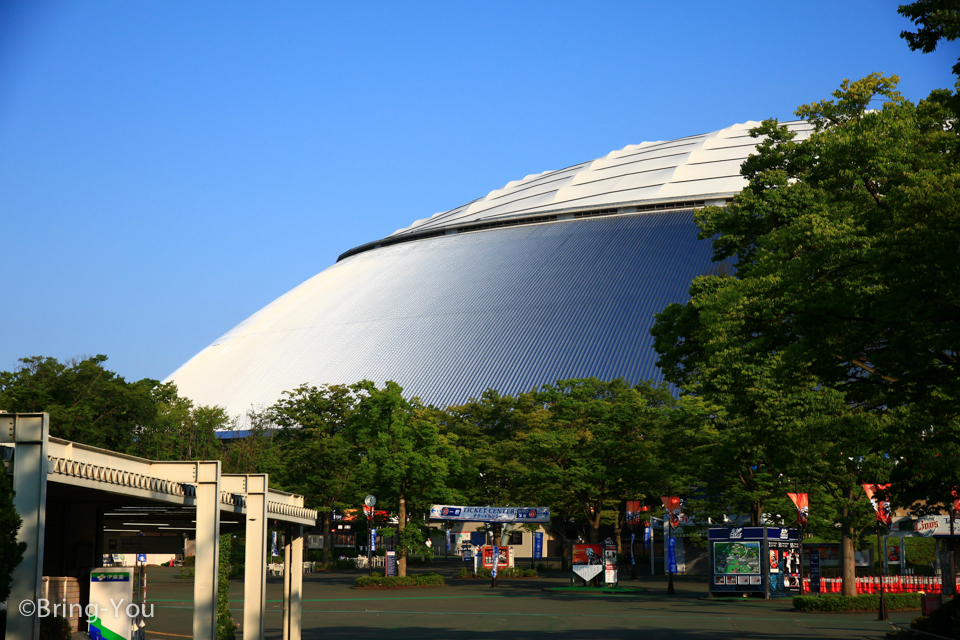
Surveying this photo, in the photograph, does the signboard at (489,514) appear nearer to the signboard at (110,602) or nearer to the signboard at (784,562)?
the signboard at (784,562)

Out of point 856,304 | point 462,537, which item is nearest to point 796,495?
point 856,304

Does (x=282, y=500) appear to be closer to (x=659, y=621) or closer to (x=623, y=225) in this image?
(x=659, y=621)

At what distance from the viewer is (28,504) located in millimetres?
10055

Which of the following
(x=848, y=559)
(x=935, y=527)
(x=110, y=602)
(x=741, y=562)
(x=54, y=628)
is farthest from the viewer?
(x=935, y=527)

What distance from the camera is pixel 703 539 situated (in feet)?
135

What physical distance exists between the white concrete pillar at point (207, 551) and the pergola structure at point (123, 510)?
16mm

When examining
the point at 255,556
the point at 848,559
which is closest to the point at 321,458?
the point at 848,559

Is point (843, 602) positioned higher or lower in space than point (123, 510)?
lower

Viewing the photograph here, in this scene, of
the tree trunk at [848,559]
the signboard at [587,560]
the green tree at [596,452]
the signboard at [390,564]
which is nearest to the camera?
the tree trunk at [848,559]

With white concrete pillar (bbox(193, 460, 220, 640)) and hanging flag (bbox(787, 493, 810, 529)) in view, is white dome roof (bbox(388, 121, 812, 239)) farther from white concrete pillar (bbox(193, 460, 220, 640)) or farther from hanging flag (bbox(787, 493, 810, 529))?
white concrete pillar (bbox(193, 460, 220, 640))

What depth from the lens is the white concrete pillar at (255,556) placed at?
54.5 feet

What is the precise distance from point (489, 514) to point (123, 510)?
26.2 metres

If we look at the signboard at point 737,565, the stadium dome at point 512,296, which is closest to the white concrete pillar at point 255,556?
the signboard at point 737,565

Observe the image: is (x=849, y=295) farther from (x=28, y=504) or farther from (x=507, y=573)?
(x=507, y=573)
